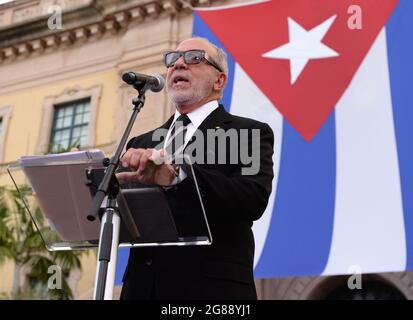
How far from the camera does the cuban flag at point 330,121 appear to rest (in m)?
8.41

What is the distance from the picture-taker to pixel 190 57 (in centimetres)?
293

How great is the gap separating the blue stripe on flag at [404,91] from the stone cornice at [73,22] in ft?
22.5

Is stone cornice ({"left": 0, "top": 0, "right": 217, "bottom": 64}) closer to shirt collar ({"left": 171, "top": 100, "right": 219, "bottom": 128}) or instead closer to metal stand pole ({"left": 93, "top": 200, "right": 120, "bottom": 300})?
shirt collar ({"left": 171, "top": 100, "right": 219, "bottom": 128})

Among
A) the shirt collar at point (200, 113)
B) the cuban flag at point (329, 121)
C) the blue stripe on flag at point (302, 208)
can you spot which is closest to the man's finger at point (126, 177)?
the shirt collar at point (200, 113)

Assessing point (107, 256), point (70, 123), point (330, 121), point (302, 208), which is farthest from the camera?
point (70, 123)

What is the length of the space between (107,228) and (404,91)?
7.47 metres

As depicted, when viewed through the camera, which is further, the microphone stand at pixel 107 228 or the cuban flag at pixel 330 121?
the cuban flag at pixel 330 121

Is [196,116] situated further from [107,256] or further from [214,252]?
[107,256]

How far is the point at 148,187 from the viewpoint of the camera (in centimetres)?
242

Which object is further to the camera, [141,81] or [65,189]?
[141,81]

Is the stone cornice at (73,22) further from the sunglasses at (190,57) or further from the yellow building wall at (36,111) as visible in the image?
the sunglasses at (190,57)

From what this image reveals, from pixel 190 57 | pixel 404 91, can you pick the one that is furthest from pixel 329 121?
pixel 190 57

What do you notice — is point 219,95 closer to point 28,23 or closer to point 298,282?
point 298,282

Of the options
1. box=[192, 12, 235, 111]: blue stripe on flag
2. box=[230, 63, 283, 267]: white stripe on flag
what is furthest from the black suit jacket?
box=[192, 12, 235, 111]: blue stripe on flag
